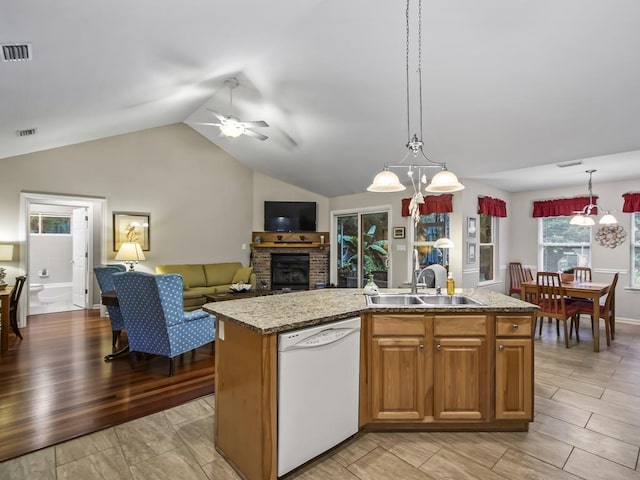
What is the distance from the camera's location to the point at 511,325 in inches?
87.5

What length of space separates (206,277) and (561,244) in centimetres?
685

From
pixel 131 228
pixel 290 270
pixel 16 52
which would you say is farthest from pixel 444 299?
pixel 131 228

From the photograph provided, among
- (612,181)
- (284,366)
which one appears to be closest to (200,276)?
(284,366)

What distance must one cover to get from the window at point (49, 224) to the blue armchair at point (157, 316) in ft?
20.6

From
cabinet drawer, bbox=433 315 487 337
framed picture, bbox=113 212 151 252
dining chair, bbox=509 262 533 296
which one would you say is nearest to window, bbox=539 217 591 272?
dining chair, bbox=509 262 533 296

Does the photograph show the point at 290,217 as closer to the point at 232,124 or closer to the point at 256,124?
the point at 256,124

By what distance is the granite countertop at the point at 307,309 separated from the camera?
178 cm

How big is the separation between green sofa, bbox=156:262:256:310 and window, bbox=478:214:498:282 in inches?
171

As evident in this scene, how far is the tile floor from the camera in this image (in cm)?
186

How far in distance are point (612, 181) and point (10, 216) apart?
376 inches

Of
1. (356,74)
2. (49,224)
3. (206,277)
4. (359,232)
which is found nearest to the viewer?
(356,74)

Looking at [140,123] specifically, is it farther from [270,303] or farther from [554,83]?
[554,83]

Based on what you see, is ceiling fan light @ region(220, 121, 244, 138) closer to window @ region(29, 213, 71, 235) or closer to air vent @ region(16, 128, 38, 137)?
air vent @ region(16, 128, 38, 137)

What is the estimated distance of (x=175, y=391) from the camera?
114 inches
